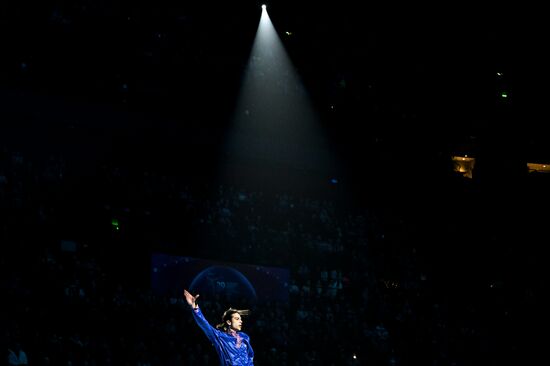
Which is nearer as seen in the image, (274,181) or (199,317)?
(199,317)

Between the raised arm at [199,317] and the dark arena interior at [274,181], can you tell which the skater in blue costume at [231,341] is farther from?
the dark arena interior at [274,181]

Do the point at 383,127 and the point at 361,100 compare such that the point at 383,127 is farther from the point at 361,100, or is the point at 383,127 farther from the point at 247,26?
the point at 247,26

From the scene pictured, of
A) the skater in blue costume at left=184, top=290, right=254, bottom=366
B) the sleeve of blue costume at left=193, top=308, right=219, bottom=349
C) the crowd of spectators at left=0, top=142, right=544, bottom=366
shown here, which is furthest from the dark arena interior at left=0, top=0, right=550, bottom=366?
the sleeve of blue costume at left=193, top=308, right=219, bottom=349

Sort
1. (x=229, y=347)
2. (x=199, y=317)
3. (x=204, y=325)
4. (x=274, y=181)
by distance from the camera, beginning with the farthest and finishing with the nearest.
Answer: (x=274, y=181) → (x=229, y=347) → (x=204, y=325) → (x=199, y=317)

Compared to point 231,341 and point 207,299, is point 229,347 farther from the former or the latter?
point 207,299

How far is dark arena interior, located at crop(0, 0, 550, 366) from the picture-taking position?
23.5 m

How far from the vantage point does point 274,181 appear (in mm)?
33344

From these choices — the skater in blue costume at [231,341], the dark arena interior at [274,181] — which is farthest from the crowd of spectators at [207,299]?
the skater in blue costume at [231,341]

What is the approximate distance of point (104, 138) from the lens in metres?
30.2

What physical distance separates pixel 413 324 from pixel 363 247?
11.1 feet

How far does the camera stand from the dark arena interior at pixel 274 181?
23500 millimetres

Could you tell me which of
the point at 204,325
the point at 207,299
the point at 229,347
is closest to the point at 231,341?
the point at 229,347

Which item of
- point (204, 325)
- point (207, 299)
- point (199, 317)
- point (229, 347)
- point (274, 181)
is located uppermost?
point (274, 181)

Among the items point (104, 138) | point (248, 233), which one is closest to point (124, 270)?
point (248, 233)
